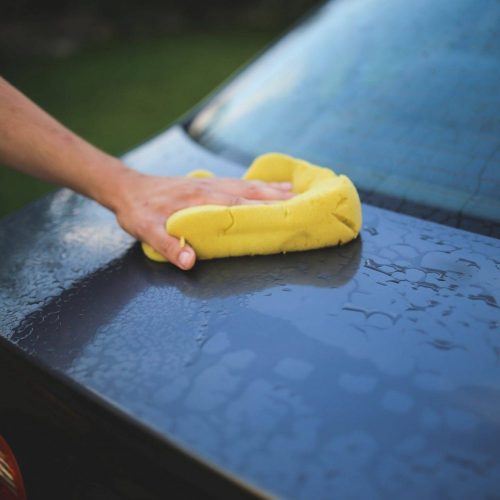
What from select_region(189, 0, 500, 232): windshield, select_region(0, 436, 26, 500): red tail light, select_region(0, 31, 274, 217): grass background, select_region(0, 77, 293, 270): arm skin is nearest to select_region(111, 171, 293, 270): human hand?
select_region(0, 77, 293, 270): arm skin

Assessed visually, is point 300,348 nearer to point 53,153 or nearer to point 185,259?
point 185,259

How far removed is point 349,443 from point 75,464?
49 cm

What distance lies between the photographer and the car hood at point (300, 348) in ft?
2.03

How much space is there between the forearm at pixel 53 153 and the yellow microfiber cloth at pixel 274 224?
0.23 metres

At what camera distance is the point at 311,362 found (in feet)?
2.45

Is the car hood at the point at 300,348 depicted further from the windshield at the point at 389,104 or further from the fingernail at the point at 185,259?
the windshield at the point at 389,104

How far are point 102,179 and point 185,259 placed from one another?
0.32 metres

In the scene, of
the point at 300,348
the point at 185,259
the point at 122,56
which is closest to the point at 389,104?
the point at 185,259

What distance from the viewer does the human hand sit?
42.9 inches

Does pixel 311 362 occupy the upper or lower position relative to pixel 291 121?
lower

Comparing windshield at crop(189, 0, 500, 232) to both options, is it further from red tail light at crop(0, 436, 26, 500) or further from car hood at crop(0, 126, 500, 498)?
red tail light at crop(0, 436, 26, 500)

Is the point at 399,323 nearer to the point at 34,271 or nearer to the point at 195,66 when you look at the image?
the point at 34,271

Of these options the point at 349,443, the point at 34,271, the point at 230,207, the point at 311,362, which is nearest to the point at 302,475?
the point at 349,443

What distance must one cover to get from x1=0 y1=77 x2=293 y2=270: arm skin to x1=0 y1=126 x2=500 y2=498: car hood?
10cm
